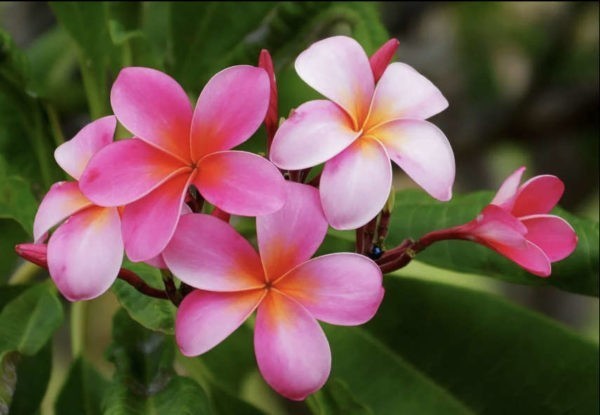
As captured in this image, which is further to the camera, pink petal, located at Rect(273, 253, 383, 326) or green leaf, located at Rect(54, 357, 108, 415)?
green leaf, located at Rect(54, 357, 108, 415)

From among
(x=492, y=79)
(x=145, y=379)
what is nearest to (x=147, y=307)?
(x=145, y=379)

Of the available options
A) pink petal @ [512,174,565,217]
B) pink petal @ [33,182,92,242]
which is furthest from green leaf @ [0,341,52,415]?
pink petal @ [512,174,565,217]

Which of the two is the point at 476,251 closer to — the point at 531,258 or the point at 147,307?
the point at 531,258

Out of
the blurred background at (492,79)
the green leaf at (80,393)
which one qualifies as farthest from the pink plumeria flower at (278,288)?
the blurred background at (492,79)

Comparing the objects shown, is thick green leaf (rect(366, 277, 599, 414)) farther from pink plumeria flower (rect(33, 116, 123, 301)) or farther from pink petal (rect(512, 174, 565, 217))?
pink plumeria flower (rect(33, 116, 123, 301))

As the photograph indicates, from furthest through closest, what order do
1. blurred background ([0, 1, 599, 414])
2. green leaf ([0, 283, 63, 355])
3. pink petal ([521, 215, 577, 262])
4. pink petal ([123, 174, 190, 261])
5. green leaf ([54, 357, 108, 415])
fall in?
blurred background ([0, 1, 599, 414]) < green leaf ([54, 357, 108, 415]) < green leaf ([0, 283, 63, 355]) < pink petal ([521, 215, 577, 262]) < pink petal ([123, 174, 190, 261])

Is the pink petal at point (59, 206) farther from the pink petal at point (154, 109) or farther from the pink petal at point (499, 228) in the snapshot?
the pink petal at point (499, 228)
